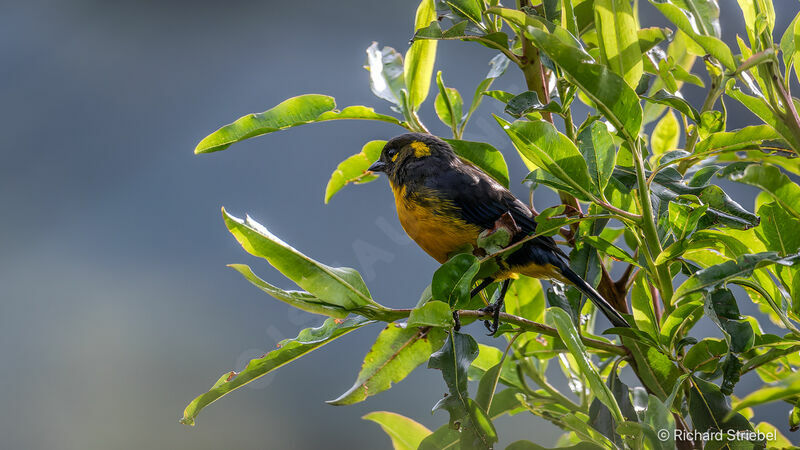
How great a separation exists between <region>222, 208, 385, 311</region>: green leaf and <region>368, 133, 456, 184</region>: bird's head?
584 mm

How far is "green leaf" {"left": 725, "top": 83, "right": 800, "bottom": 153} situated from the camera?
68cm

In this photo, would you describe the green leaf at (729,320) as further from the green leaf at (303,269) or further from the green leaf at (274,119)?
the green leaf at (274,119)

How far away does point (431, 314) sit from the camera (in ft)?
2.13

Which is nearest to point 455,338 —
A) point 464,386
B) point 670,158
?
point 464,386

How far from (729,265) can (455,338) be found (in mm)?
285

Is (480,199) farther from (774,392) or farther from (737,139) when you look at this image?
(774,392)

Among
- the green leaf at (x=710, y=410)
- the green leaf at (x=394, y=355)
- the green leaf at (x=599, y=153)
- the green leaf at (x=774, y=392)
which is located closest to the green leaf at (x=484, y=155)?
the green leaf at (x=599, y=153)

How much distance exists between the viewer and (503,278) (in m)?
1.06

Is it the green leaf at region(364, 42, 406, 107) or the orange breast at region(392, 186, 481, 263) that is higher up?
the green leaf at region(364, 42, 406, 107)

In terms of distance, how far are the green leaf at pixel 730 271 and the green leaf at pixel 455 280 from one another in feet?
0.68

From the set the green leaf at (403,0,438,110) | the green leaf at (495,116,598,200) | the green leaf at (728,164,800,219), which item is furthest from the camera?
the green leaf at (403,0,438,110)

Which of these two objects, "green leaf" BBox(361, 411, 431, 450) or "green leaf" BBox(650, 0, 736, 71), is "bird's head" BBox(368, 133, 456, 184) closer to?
"green leaf" BBox(361, 411, 431, 450)

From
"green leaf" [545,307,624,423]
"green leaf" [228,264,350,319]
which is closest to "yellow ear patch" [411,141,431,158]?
"green leaf" [228,264,350,319]

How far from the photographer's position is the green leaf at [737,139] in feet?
2.43
